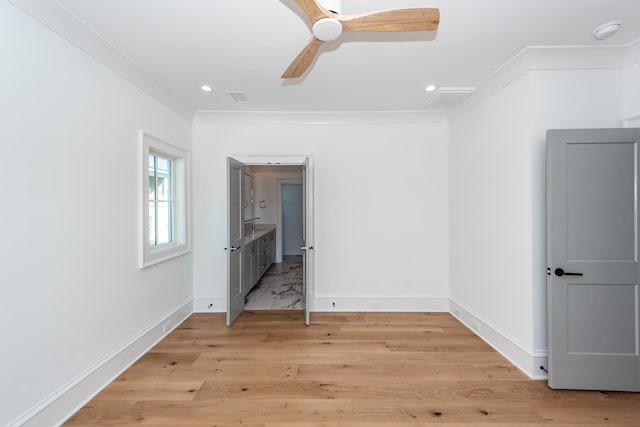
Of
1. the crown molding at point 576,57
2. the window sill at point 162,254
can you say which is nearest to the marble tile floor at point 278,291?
the window sill at point 162,254

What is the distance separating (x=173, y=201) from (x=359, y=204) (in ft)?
7.94

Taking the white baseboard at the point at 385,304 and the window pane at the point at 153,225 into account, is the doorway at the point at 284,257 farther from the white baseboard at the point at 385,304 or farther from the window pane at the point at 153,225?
→ the window pane at the point at 153,225

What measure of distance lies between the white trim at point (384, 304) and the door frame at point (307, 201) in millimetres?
261

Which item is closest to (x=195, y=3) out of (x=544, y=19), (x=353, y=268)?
(x=544, y=19)

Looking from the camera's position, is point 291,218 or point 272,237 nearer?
point 272,237

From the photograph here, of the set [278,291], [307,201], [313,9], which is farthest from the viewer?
[278,291]

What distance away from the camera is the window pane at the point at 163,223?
3.12 m

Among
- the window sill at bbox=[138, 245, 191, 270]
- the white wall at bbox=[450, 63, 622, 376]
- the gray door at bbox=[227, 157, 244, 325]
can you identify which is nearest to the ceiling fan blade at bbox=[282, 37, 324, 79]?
the gray door at bbox=[227, 157, 244, 325]

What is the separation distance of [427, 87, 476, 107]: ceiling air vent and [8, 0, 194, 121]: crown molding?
2.99 meters

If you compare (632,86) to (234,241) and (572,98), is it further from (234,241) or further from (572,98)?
(234,241)

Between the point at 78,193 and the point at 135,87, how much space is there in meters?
1.20

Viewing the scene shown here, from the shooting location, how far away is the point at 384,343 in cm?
282

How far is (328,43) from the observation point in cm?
210

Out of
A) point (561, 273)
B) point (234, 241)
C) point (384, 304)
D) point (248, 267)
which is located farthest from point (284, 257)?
point (561, 273)
